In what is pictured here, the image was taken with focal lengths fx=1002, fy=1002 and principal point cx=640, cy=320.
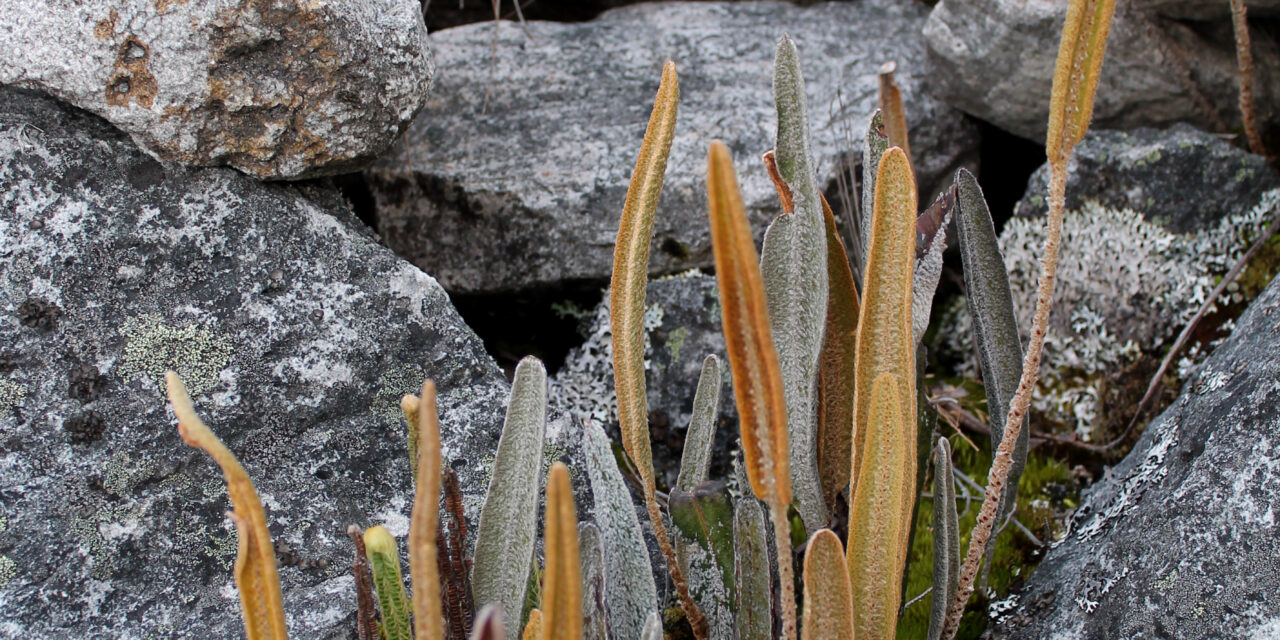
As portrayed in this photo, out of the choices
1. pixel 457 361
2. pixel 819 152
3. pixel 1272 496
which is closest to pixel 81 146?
pixel 457 361

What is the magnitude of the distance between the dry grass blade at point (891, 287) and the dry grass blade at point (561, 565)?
17.9 inches

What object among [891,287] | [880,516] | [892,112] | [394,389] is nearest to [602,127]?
[892,112]

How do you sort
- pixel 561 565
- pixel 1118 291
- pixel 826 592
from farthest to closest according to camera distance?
pixel 1118 291 < pixel 826 592 < pixel 561 565

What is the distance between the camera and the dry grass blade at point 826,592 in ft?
3.51

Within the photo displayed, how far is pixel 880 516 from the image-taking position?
122 cm

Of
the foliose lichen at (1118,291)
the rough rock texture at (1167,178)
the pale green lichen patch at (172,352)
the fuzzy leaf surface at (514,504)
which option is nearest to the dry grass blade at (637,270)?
the fuzzy leaf surface at (514,504)

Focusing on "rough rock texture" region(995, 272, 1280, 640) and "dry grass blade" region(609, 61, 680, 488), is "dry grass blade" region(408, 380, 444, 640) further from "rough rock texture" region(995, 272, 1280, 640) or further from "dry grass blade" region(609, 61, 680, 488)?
"rough rock texture" region(995, 272, 1280, 640)

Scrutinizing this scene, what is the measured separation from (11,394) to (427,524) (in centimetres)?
89

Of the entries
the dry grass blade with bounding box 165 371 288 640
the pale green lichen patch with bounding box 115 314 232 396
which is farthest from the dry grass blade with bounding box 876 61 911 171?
the dry grass blade with bounding box 165 371 288 640

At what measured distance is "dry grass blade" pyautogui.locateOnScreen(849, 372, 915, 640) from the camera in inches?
45.5

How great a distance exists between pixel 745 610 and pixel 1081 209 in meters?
1.54

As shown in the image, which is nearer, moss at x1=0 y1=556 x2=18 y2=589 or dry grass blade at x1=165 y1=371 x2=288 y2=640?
dry grass blade at x1=165 y1=371 x2=288 y2=640

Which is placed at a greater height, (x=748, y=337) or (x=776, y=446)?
(x=748, y=337)

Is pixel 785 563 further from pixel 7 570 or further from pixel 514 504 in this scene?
pixel 7 570
